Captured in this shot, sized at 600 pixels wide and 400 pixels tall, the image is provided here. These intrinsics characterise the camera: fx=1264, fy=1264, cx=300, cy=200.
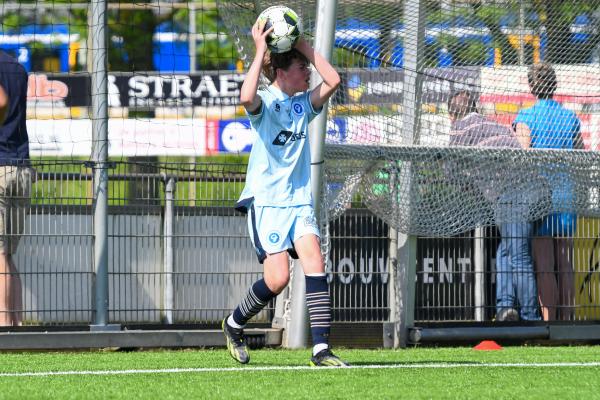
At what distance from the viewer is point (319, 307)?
7109mm

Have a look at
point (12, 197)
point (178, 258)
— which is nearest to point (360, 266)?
point (178, 258)

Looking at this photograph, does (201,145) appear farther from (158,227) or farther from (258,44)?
(258,44)

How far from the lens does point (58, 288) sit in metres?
10.0

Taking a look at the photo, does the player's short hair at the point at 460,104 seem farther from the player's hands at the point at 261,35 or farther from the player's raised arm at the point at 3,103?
the player's raised arm at the point at 3,103

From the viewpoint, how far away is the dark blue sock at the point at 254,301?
24.1 feet

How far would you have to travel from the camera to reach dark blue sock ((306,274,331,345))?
704 cm

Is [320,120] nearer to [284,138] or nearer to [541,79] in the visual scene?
[284,138]

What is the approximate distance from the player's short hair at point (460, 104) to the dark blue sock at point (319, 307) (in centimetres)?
361

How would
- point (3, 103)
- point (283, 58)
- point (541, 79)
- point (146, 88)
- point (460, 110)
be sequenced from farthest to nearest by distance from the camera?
point (146, 88), point (541, 79), point (460, 110), point (3, 103), point (283, 58)

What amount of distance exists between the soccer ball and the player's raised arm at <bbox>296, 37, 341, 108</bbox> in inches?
3.4

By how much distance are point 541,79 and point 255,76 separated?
4326 millimetres

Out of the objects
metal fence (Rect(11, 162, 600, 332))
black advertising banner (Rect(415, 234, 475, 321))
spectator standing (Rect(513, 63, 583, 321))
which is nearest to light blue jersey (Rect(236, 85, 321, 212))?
metal fence (Rect(11, 162, 600, 332))

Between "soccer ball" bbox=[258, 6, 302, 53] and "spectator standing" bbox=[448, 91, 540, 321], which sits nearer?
"soccer ball" bbox=[258, 6, 302, 53]

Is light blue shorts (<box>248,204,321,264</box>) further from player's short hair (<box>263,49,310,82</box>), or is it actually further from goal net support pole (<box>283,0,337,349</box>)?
goal net support pole (<box>283,0,337,349</box>)
